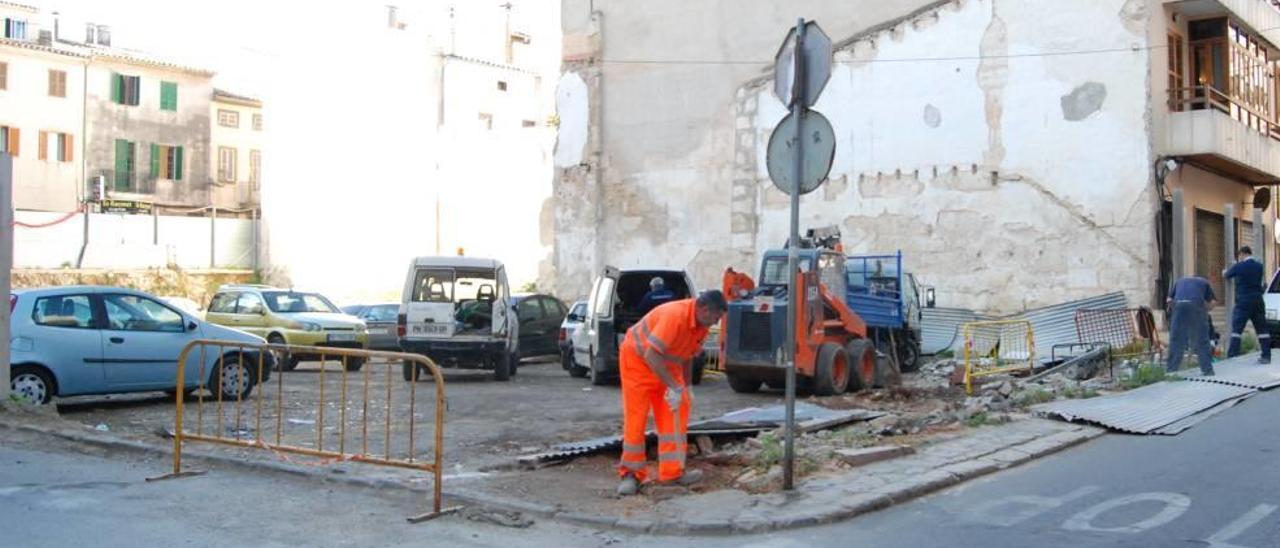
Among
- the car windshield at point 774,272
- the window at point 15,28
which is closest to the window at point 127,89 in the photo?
the window at point 15,28

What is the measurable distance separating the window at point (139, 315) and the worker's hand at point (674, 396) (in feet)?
25.6

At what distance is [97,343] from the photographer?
12.6m

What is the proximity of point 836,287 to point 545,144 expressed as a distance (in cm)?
2734

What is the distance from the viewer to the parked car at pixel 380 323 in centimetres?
2370

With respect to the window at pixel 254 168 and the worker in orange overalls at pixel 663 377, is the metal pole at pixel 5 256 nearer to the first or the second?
the worker in orange overalls at pixel 663 377

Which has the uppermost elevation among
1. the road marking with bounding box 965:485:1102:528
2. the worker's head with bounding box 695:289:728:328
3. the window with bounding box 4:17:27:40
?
the window with bounding box 4:17:27:40

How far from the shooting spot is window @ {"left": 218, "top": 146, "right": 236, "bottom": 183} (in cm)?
5169

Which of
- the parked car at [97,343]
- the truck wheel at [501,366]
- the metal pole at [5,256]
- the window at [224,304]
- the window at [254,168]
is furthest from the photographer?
the window at [254,168]

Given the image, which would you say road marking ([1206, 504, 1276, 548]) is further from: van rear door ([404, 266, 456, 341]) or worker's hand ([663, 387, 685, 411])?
van rear door ([404, 266, 456, 341])

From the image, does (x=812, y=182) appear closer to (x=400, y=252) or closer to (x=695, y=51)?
(x=695, y=51)

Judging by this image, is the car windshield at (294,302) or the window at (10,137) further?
the window at (10,137)

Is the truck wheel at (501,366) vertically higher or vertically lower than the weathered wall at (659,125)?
lower

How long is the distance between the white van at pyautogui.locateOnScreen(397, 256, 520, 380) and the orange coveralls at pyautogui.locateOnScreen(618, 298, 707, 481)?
33.5 feet

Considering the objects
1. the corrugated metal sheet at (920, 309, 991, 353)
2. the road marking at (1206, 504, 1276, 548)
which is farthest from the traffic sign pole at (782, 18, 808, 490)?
the corrugated metal sheet at (920, 309, 991, 353)
